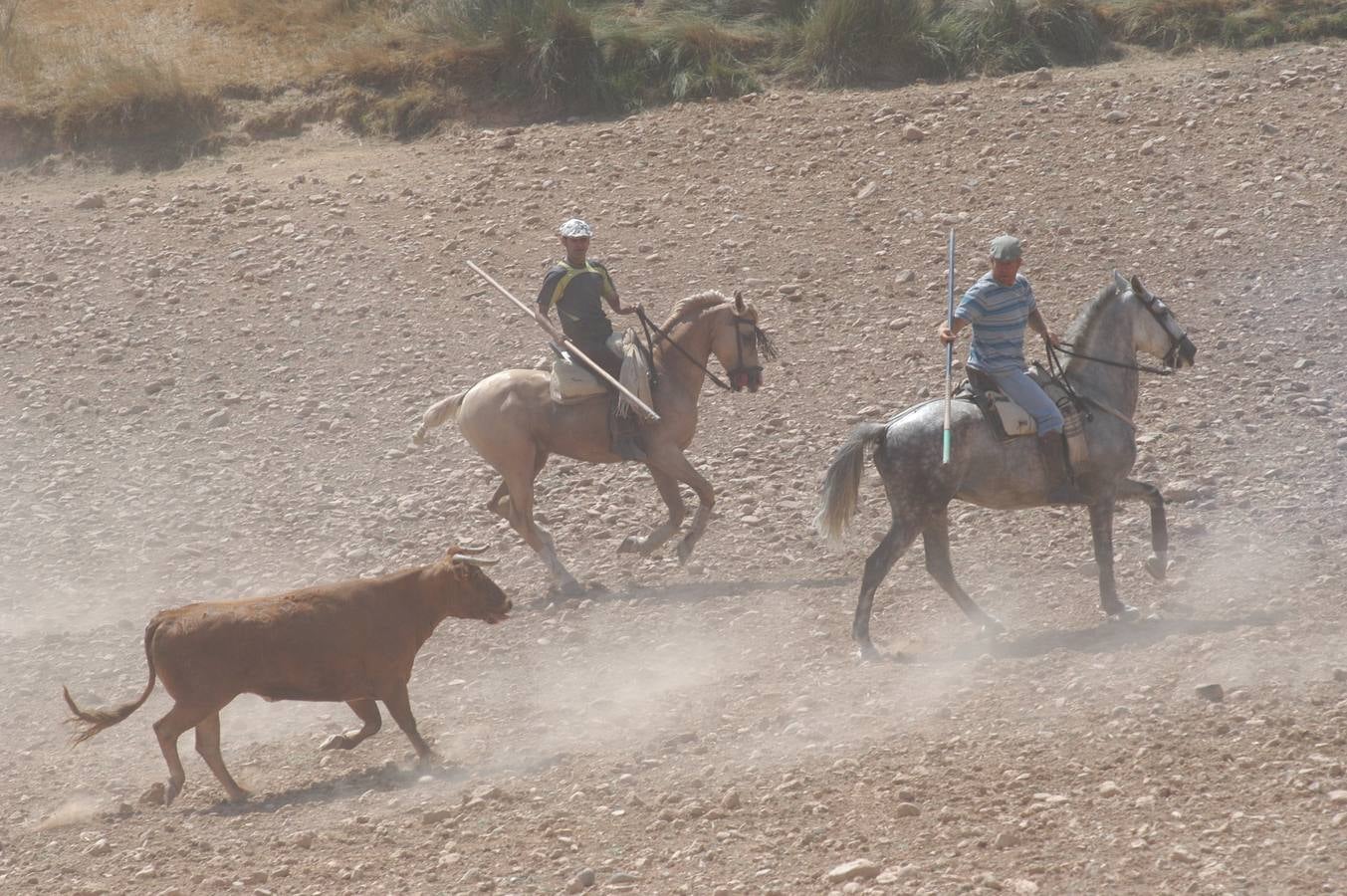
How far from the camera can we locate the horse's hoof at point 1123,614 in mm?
10289

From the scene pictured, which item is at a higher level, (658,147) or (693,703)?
(658,147)

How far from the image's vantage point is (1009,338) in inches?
401

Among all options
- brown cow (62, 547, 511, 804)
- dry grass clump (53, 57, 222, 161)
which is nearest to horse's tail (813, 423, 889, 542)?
brown cow (62, 547, 511, 804)

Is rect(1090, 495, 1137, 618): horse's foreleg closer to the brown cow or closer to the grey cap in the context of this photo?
the grey cap

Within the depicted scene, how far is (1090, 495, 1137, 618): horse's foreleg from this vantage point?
34.0 feet

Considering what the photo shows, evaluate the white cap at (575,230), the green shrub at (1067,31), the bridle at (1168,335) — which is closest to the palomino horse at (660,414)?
the white cap at (575,230)

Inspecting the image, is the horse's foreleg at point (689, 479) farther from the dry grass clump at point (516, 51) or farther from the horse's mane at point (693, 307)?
the dry grass clump at point (516, 51)

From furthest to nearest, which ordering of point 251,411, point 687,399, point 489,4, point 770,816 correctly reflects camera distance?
point 489,4 < point 251,411 < point 687,399 < point 770,816

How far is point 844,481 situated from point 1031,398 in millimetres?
1234

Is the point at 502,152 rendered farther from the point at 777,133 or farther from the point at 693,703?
the point at 693,703

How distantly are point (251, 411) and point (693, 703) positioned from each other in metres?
8.19

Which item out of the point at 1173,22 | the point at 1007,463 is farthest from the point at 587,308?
the point at 1173,22

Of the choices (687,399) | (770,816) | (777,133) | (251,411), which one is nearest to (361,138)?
(777,133)

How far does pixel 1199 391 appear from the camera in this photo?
45.3 ft
